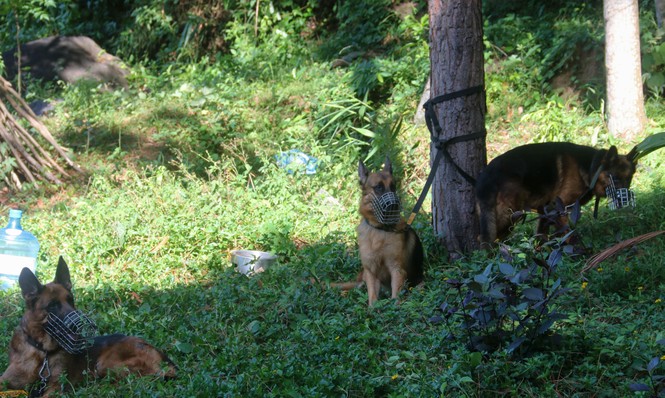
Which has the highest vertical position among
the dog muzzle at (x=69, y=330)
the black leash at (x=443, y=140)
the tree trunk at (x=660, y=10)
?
the tree trunk at (x=660, y=10)

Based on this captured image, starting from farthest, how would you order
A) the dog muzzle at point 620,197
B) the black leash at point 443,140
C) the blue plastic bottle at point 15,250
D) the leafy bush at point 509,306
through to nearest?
the blue plastic bottle at point 15,250 → the black leash at point 443,140 → the dog muzzle at point 620,197 → the leafy bush at point 509,306

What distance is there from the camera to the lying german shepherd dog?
738cm

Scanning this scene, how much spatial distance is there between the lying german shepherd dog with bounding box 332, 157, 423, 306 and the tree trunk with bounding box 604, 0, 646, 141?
5103 mm

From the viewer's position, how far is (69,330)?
17.8ft

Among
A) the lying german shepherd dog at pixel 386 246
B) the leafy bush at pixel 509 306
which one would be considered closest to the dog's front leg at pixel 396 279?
the lying german shepherd dog at pixel 386 246

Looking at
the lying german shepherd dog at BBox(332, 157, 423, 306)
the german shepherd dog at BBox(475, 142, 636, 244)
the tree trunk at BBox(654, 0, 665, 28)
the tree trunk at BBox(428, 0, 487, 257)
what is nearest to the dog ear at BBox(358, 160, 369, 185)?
the lying german shepherd dog at BBox(332, 157, 423, 306)

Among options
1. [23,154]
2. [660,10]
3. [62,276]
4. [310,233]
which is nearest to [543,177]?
[310,233]

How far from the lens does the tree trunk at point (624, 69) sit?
11.3 meters

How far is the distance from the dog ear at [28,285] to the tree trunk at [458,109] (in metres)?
3.98

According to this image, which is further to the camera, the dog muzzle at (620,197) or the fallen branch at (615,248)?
the dog muzzle at (620,197)

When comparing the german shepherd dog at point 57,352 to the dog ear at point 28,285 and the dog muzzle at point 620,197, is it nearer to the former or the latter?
the dog ear at point 28,285

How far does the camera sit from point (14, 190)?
1141 centimetres

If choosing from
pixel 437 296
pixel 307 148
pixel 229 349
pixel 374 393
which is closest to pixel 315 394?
pixel 374 393

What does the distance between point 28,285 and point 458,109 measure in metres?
4.21
